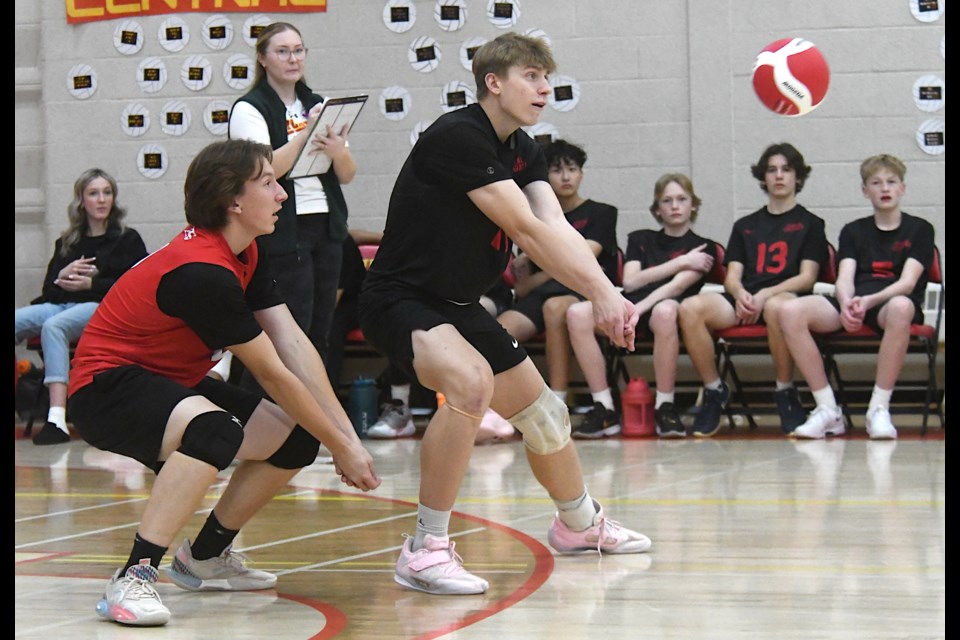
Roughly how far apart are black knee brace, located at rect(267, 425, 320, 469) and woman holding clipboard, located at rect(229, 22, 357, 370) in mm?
2111

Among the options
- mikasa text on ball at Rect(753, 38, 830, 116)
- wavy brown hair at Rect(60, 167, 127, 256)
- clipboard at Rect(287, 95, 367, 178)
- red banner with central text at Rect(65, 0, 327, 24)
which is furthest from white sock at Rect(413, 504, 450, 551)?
red banner with central text at Rect(65, 0, 327, 24)

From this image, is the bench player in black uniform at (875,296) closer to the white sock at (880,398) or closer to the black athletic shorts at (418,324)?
the white sock at (880,398)

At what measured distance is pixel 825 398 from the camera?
21.6 feet

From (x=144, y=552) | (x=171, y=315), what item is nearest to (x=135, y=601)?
(x=144, y=552)

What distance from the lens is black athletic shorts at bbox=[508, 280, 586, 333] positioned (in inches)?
279

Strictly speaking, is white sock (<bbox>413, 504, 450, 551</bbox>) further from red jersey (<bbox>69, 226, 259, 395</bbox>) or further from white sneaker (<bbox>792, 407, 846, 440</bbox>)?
white sneaker (<bbox>792, 407, 846, 440</bbox>)

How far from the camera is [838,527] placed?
4.06 metres

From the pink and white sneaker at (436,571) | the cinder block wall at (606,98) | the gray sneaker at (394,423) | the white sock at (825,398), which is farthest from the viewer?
the cinder block wall at (606,98)

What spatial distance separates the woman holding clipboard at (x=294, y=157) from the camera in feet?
17.7

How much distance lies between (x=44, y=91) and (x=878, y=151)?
520 centimetres

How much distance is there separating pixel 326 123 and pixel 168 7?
3.48 m

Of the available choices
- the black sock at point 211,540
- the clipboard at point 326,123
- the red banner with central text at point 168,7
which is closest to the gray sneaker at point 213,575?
the black sock at point 211,540

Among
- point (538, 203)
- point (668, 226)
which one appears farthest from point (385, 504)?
point (668, 226)

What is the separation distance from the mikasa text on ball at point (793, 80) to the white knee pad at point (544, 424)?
244 cm
